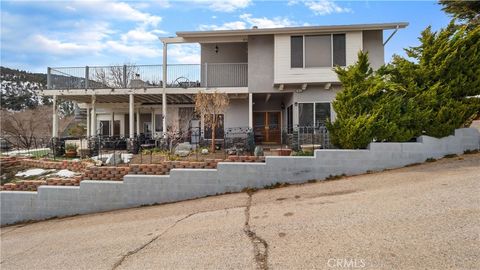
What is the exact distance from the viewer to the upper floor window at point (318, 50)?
1262 centimetres

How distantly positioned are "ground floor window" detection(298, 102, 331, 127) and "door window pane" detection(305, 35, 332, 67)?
185 centimetres

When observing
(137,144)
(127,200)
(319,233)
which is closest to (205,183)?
(127,200)

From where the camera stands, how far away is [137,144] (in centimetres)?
1286

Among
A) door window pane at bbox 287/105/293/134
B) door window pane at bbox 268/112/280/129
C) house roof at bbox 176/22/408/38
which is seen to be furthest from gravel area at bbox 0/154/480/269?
door window pane at bbox 268/112/280/129

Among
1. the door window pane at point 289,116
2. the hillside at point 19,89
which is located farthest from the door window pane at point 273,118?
the hillside at point 19,89

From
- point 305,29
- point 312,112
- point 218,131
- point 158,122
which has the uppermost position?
point 305,29

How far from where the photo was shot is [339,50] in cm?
1264

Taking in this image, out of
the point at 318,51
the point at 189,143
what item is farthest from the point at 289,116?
the point at 189,143

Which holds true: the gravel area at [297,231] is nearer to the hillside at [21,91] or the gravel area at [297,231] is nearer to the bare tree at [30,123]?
the bare tree at [30,123]

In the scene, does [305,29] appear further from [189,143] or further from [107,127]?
[107,127]

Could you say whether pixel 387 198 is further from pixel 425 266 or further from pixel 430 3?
pixel 430 3

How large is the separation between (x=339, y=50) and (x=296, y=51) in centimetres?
192

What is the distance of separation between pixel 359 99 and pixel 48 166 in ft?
38.9

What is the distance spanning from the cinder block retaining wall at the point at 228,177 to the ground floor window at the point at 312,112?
6204 millimetres
